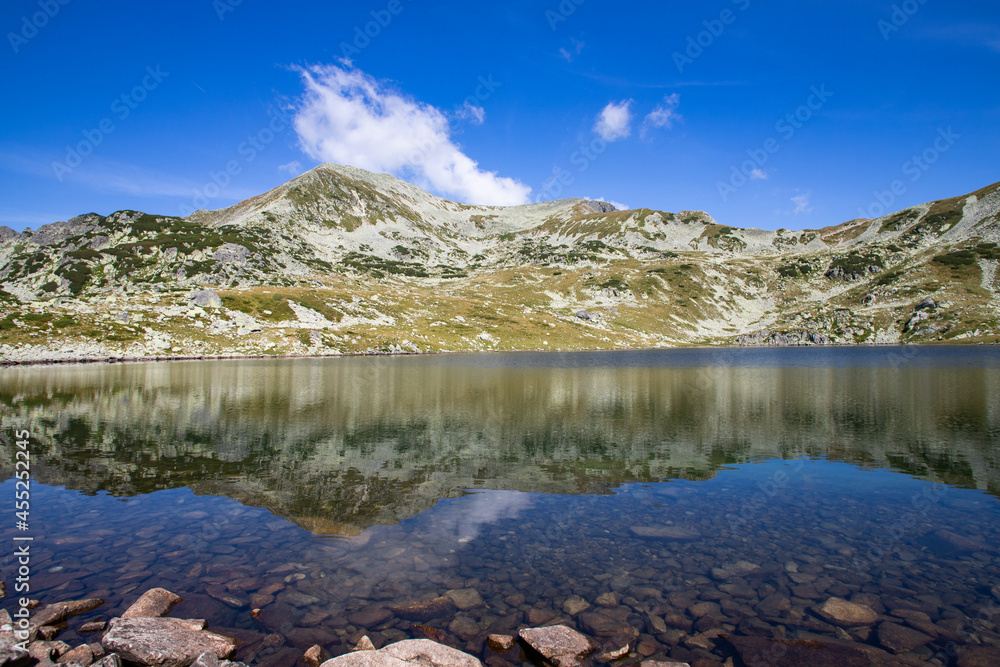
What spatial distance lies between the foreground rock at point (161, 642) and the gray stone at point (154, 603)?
1.06 m

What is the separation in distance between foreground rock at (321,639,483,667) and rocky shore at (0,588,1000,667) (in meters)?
0.02

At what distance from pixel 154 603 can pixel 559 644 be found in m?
9.46

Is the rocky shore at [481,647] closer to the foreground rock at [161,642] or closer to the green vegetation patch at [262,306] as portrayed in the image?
the foreground rock at [161,642]

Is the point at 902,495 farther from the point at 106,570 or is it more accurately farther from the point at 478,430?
the point at 106,570

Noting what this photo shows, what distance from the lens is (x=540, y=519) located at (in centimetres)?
1703

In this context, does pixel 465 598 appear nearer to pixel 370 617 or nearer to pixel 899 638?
pixel 370 617

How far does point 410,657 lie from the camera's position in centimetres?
875

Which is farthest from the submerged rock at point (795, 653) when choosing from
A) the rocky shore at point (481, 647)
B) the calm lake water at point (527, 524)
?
the calm lake water at point (527, 524)

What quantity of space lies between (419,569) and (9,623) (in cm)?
845

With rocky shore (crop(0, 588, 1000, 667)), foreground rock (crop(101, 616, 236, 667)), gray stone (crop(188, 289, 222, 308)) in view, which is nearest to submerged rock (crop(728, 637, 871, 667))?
rocky shore (crop(0, 588, 1000, 667))

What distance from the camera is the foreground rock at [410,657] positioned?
8.44 metres

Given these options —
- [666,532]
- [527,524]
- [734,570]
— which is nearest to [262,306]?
[527,524]

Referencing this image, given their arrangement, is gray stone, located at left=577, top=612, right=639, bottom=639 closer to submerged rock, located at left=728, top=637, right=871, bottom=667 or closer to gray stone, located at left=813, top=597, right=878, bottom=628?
submerged rock, located at left=728, top=637, right=871, bottom=667

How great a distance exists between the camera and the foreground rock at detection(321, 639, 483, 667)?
844cm
